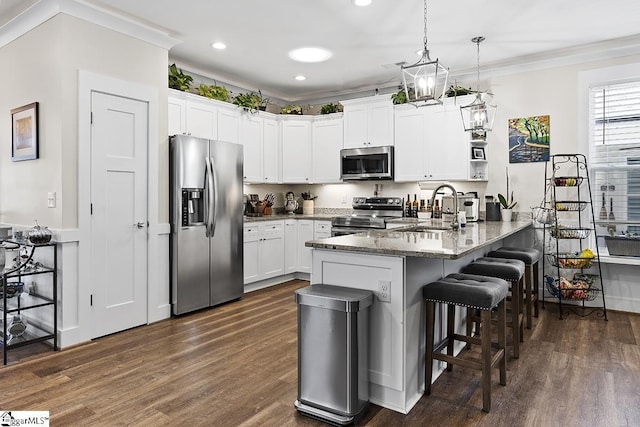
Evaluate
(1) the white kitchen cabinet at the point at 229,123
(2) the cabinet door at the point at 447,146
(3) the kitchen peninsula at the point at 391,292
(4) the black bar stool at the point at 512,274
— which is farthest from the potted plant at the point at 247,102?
(4) the black bar stool at the point at 512,274

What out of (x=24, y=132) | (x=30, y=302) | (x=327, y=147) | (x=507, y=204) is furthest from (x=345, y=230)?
(x=24, y=132)

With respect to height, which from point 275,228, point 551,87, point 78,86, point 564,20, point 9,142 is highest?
point 564,20

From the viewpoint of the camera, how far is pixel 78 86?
Result: 11.2 feet

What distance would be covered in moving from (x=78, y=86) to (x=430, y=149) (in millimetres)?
3786

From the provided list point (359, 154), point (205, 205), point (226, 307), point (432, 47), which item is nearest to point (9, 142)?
point (205, 205)

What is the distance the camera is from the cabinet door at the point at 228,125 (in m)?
5.12

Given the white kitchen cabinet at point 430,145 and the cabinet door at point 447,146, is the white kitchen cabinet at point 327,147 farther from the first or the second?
the cabinet door at point 447,146

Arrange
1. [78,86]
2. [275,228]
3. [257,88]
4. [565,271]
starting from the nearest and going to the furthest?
[78,86], [565,271], [275,228], [257,88]

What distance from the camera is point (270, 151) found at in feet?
19.5

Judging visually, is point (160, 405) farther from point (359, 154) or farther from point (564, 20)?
point (564, 20)

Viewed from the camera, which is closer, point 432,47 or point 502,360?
point 502,360

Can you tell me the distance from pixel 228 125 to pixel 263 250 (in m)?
1.63

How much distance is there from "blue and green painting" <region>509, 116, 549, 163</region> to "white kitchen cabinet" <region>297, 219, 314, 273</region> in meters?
2.69

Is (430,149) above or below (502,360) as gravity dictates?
above
